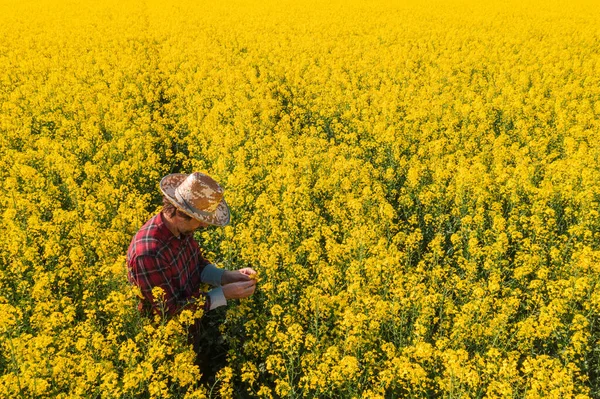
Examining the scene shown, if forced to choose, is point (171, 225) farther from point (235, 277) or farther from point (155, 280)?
point (235, 277)

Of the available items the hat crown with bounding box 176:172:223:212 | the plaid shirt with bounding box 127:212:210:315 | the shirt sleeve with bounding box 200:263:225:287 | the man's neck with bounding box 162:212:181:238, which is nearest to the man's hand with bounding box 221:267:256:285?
the shirt sleeve with bounding box 200:263:225:287

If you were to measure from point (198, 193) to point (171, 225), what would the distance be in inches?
14.8

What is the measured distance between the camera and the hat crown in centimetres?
316

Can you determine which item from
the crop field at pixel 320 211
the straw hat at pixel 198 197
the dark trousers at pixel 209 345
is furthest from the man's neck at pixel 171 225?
the dark trousers at pixel 209 345

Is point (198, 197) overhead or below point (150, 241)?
overhead

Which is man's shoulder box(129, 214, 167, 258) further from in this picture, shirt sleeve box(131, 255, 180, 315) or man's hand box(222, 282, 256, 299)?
man's hand box(222, 282, 256, 299)

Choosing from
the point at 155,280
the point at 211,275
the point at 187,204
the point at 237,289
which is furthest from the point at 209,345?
the point at 187,204

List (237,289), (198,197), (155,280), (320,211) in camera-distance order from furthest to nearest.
Result: (320,211) → (237,289) → (155,280) → (198,197)

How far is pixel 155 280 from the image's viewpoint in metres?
3.27

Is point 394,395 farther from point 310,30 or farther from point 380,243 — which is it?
point 310,30

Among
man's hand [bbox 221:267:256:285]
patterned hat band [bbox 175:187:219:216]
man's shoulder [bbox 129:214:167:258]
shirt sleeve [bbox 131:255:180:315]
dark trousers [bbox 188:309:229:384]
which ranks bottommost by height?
dark trousers [bbox 188:309:229:384]

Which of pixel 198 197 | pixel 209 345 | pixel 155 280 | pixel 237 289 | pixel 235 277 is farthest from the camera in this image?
pixel 209 345

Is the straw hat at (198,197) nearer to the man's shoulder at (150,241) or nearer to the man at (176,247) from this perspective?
the man at (176,247)

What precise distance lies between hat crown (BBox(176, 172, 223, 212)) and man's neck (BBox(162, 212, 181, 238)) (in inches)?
9.3
